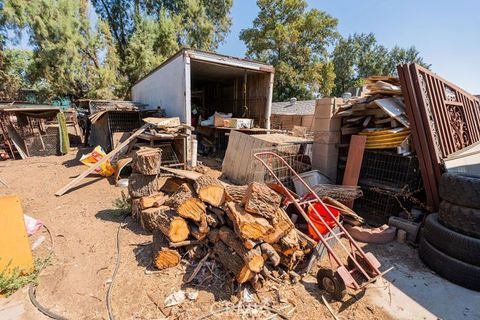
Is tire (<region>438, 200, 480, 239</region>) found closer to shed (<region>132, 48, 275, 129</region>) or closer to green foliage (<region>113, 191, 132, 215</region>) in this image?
green foliage (<region>113, 191, 132, 215</region>)

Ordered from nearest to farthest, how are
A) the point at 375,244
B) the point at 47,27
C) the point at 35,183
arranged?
the point at 375,244 → the point at 35,183 → the point at 47,27

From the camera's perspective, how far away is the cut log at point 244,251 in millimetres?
2584

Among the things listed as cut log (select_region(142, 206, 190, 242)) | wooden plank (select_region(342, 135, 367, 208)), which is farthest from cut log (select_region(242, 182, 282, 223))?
wooden plank (select_region(342, 135, 367, 208))

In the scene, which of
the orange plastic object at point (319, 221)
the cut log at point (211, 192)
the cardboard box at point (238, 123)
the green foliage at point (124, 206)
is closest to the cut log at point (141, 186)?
the green foliage at point (124, 206)

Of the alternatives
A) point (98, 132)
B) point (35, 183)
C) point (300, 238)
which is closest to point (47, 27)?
point (98, 132)

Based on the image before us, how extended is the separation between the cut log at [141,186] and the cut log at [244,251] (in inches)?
78.1

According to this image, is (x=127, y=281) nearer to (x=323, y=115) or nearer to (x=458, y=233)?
(x=458, y=233)

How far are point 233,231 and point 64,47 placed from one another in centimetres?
1789

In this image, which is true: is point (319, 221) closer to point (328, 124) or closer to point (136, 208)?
point (328, 124)

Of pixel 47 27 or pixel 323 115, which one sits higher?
pixel 47 27

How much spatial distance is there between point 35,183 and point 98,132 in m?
4.57

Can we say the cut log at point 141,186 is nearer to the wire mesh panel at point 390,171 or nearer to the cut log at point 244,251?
the cut log at point 244,251

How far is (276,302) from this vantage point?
2.61 meters

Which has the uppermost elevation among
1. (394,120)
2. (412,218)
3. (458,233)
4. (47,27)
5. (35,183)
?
(47,27)
